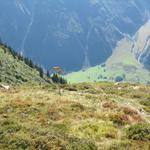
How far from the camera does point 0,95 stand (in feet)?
136

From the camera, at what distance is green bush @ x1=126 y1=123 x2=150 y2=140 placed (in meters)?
27.6

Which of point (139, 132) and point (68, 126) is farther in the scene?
point (68, 126)

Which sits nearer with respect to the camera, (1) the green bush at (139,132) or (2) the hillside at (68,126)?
(2) the hillside at (68,126)

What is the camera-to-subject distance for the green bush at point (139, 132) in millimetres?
27609

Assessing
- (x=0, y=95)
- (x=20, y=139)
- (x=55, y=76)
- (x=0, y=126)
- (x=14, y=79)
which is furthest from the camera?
(x=55, y=76)

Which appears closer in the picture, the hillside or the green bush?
the hillside

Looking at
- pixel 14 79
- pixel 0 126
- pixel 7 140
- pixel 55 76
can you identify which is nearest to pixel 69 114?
pixel 0 126

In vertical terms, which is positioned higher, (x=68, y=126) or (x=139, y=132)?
(x=68, y=126)

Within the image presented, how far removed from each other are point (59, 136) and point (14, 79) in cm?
7452

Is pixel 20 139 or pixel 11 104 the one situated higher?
pixel 11 104

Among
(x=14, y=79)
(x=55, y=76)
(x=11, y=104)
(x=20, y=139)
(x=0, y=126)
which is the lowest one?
(x=20, y=139)

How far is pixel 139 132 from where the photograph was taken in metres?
28.6

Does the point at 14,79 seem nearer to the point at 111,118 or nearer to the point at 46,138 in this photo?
the point at 111,118

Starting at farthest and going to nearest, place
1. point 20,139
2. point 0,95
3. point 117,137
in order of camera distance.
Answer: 1. point 0,95
2. point 117,137
3. point 20,139
